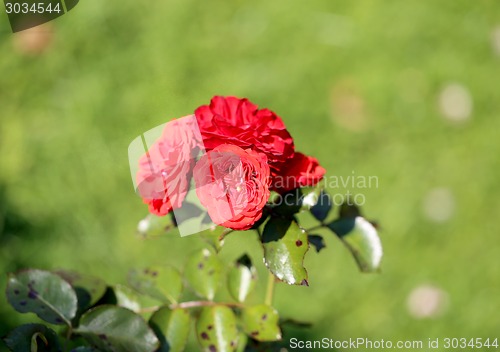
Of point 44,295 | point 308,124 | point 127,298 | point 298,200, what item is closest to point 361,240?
point 298,200

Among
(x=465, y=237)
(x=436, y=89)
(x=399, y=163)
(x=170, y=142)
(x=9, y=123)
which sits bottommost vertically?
(x=465, y=237)

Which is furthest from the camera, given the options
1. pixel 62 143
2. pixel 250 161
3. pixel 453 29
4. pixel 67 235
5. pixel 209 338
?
pixel 453 29

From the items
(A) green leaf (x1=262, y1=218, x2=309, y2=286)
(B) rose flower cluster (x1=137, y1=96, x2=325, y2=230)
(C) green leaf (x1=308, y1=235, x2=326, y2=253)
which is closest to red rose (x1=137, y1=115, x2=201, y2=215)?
(B) rose flower cluster (x1=137, y1=96, x2=325, y2=230)

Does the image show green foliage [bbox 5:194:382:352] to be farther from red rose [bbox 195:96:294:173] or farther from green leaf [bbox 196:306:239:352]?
red rose [bbox 195:96:294:173]

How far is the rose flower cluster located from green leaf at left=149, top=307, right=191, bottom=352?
0.22 m

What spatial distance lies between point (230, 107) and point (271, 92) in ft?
4.13

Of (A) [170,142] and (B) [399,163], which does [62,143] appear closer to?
(B) [399,163]

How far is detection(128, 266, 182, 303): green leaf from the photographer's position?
3.35ft

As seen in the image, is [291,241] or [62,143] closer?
[291,241]

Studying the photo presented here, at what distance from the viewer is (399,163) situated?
1.98 metres

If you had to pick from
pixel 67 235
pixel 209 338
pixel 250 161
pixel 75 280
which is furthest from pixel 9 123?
pixel 250 161

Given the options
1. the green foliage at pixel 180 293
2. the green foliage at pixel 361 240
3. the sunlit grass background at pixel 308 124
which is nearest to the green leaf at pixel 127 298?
the green foliage at pixel 180 293

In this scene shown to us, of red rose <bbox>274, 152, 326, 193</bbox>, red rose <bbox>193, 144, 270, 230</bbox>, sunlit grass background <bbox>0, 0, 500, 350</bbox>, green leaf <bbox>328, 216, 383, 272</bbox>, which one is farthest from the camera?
sunlit grass background <bbox>0, 0, 500, 350</bbox>

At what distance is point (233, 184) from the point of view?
795mm
